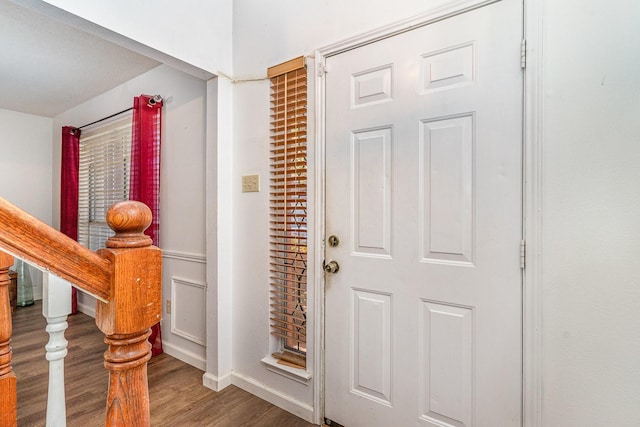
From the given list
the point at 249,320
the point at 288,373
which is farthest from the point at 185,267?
the point at 288,373

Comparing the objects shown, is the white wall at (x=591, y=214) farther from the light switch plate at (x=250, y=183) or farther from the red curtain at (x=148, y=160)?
the red curtain at (x=148, y=160)

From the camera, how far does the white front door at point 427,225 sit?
4.00 feet

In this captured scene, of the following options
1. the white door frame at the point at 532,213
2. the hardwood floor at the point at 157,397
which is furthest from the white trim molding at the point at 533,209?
the hardwood floor at the point at 157,397

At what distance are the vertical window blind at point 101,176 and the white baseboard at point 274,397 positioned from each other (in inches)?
79.5

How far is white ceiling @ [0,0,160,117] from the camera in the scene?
2.13 m

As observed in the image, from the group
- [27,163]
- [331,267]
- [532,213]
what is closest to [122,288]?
[331,267]

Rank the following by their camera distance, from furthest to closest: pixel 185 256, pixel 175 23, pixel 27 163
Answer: pixel 27 163 → pixel 185 256 → pixel 175 23

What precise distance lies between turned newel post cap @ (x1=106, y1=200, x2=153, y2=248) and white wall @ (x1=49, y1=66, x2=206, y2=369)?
1743 mm

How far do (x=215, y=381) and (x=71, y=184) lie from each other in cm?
292

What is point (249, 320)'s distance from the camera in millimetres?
2006

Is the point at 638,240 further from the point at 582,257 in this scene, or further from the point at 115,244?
the point at 115,244

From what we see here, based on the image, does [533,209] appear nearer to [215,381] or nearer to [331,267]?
[331,267]

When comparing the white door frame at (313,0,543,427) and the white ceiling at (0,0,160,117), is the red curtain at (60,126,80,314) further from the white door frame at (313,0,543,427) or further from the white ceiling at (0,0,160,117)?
the white door frame at (313,0,543,427)

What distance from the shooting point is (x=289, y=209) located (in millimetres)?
1810
